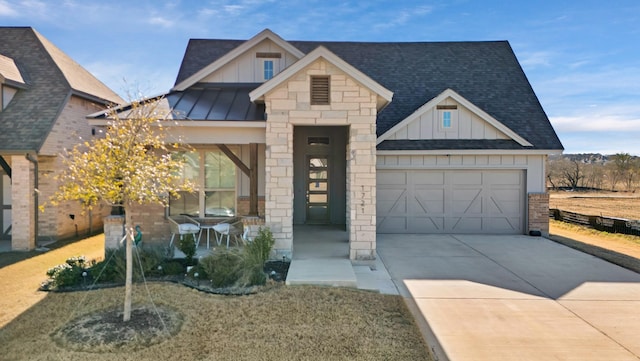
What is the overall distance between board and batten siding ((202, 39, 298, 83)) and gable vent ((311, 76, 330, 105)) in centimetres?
329

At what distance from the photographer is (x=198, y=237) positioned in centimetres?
984

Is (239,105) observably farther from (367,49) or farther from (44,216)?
(367,49)

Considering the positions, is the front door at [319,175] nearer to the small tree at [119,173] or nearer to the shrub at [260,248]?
the shrub at [260,248]

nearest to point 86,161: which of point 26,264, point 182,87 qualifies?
point 26,264

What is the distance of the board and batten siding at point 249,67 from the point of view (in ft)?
37.6

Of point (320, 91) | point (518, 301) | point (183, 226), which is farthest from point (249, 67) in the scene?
point (518, 301)

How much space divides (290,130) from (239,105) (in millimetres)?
2270

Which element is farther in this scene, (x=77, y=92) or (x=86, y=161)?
(x=77, y=92)

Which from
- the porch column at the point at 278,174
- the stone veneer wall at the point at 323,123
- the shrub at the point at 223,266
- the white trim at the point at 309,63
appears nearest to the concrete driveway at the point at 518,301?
the stone veneer wall at the point at 323,123

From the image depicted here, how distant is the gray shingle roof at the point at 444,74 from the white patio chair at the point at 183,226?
20.3ft

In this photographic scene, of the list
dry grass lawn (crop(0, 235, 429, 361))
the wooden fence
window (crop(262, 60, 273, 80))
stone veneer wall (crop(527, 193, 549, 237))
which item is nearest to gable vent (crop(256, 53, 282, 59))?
window (crop(262, 60, 273, 80))

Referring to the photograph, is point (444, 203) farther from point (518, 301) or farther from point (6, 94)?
point (6, 94)

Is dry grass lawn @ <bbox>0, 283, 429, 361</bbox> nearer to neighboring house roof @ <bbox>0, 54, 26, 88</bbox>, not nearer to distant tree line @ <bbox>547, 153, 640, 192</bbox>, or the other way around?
neighboring house roof @ <bbox>0, 54, 26, 88</bbox>

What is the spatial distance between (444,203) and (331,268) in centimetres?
635
